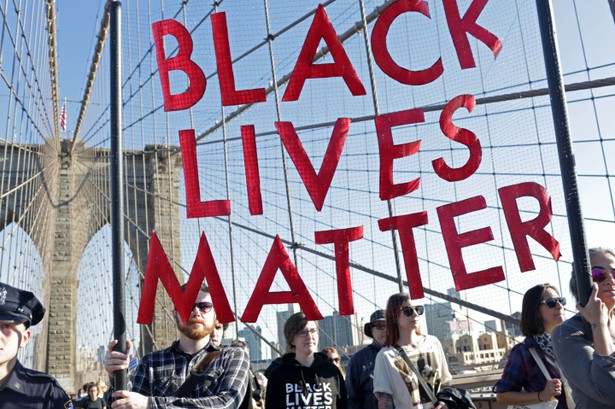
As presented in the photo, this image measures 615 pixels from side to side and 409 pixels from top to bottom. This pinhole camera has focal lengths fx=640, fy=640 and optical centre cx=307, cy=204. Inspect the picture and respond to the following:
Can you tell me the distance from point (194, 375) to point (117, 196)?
1.61 feet

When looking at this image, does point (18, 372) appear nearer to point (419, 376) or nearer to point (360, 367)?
point (419, 376)

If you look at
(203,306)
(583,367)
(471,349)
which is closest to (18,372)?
(203,306)

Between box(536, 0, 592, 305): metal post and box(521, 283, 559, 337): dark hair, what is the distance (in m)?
0.88

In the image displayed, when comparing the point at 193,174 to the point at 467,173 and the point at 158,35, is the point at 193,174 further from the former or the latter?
the point at 467,173

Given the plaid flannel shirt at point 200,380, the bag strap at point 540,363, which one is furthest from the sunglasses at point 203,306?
the bag strap at point 540,363

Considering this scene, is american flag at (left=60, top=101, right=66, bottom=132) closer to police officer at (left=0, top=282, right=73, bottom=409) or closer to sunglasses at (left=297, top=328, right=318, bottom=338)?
sunglasses at (left=297, top=328, right=318, bottom=338)

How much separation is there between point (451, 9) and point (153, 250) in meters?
1.81

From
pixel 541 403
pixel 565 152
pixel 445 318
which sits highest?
pixel 565 152

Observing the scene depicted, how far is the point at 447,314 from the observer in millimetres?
4016

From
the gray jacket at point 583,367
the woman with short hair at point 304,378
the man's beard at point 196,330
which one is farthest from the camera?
the woman with short hair at point 304,378

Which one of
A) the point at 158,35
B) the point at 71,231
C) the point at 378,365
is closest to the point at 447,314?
the point at 378,365

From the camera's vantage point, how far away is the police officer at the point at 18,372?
4.45 feet

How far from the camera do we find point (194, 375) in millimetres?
1625

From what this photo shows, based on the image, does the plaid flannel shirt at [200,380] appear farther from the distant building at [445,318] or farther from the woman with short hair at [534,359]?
the distant building at [445,318]
